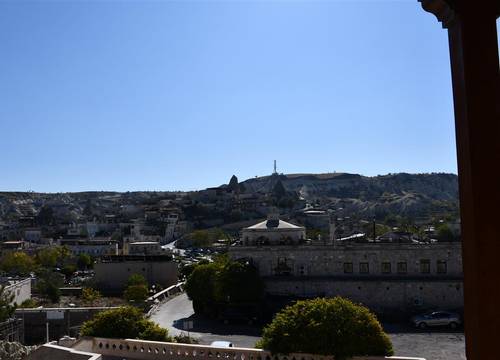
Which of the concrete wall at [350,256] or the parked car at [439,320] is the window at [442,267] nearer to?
the concrete wall at [350,256]

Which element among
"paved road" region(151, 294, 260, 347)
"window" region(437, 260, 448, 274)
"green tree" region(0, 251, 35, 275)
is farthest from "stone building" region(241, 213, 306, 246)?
"green tree" region(0, 251, 35, 275)

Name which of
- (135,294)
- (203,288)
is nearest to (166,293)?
(135,294)

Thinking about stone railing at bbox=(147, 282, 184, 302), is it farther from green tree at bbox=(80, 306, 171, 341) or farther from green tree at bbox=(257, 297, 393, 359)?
green tree at bbox=(257, 297, 393, 359)

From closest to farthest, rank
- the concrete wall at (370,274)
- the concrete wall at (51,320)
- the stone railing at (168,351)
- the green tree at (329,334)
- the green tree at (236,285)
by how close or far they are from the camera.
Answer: the green tree at (329,334) → the stone railing at (168,351) → the concrete wall at (51,320) → the green tree at (236,285) → the concrete wall at (370,274)

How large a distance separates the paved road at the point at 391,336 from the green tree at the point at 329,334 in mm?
9441

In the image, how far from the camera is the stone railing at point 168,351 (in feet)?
48.2

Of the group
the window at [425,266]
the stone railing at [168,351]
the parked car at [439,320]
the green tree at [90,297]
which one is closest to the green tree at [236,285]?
the parked car at [439,320]

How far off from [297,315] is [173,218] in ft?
338

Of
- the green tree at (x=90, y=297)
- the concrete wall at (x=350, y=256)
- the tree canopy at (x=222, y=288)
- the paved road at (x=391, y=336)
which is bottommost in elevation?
the paved road at (x=391, y=336)

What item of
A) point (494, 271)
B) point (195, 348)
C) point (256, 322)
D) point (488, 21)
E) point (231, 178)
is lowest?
point (256, 322)

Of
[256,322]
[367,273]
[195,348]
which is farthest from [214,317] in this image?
[195,348]

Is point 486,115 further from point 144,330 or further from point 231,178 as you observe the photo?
point 231,178

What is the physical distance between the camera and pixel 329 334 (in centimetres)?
1445

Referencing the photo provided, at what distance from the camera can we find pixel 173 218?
116 meters
